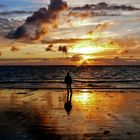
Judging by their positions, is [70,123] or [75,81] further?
[75,81]

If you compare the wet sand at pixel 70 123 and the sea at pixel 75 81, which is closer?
the wet sand at pixel 70 123

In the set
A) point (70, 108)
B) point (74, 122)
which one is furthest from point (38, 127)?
point (70, 108)

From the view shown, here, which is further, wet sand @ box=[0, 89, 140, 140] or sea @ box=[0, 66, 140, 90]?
sea @ box=[0, 66, 140, 90]

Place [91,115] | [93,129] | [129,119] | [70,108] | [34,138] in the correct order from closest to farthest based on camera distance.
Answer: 1. [34,138]
2. [93,129]
3. [129,119]
4. [91,115]
5. [70,108]

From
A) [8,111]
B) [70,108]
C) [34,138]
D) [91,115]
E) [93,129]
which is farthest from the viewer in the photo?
Result: [70,108]

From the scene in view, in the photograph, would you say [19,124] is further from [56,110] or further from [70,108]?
[70,108]

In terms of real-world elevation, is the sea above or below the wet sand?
below

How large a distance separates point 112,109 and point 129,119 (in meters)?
4.49

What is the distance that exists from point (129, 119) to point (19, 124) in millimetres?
5721

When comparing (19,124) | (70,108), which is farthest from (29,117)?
(70,108)

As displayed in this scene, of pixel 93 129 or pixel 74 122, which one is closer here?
pixel 93 129

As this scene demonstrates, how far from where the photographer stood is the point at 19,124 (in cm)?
1894

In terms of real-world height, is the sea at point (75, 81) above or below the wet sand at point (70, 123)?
below

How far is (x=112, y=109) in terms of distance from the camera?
987 inches
